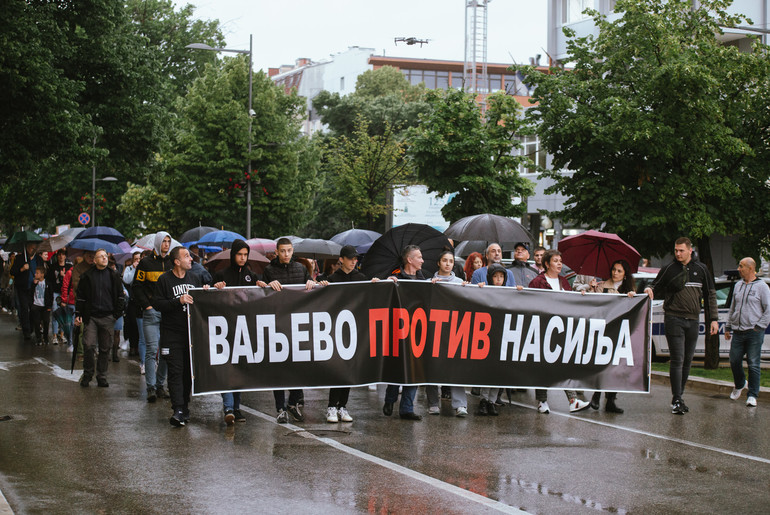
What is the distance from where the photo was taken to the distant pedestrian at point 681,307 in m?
12.0

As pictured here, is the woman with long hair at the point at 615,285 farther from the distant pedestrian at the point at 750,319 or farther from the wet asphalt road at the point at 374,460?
the distant pedestrian at the point at 750,319

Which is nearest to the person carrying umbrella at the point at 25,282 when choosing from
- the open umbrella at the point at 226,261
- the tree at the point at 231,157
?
the open umbrella at the point at 226,261

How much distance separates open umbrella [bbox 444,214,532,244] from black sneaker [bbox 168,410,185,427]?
8553mm

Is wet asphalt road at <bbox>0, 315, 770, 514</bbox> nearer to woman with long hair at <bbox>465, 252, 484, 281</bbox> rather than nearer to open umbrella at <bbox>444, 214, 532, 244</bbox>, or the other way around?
woman with long hair at <bbox>465, 252, 484, 281</bbox>

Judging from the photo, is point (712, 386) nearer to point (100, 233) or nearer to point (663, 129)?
point (663, 129)

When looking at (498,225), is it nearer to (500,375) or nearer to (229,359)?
(500,375)

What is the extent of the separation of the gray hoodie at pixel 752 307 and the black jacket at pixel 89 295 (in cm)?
808

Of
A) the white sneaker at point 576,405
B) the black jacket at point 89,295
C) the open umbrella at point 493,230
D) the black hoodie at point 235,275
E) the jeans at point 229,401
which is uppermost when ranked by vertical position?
the open umbrella at point 493,230

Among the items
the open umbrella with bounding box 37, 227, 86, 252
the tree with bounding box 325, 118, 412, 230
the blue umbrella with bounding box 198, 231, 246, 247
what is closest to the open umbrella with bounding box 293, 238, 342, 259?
the blue umbrella with bounding box 198, 231, 246, 247

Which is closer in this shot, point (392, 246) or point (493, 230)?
point (392, 246)

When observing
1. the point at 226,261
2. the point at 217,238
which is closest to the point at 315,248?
the point at 217,238

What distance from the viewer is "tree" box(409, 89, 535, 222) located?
2989cm

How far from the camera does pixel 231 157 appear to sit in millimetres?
40844

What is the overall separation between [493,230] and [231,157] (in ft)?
80.8
